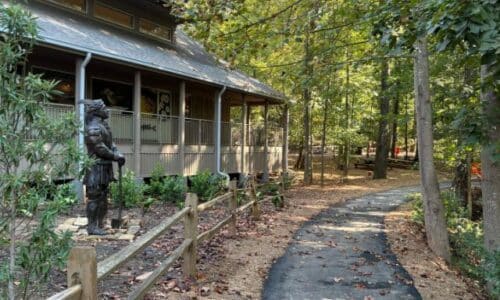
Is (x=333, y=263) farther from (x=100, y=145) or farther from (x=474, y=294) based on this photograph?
(x=100, y=145)

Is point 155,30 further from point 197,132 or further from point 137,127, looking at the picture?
point 137,127

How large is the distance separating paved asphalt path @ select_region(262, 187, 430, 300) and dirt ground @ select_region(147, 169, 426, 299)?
0.69 ft

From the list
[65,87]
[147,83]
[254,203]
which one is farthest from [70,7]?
[254,203]

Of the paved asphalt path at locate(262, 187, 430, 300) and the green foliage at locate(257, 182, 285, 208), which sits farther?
the green foliage at locate(257, 182, 285, 208)

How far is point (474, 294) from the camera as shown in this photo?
23.6ft

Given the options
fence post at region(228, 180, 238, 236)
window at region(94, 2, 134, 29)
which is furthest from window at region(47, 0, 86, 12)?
fence post at region(228, 180, 238, 236)

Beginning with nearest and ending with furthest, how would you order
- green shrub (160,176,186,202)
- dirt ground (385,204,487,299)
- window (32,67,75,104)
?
dirt ground (385,204,487,299) → green shrub (160,176,186,202) → window (32,67,75,104)

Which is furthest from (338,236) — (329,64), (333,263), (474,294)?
(329,64)

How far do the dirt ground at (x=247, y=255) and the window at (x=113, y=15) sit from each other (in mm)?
8006

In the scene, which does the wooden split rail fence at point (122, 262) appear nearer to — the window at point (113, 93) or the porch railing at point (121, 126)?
the porch railing at point (121, 126)

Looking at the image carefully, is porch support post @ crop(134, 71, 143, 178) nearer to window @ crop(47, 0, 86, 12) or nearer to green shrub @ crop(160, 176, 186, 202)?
green shrub @ crop(160, 176, 186, 202)

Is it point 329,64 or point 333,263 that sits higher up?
point 329,64

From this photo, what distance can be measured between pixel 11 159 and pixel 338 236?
323 inches

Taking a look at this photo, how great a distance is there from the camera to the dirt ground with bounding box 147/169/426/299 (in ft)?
18.7
